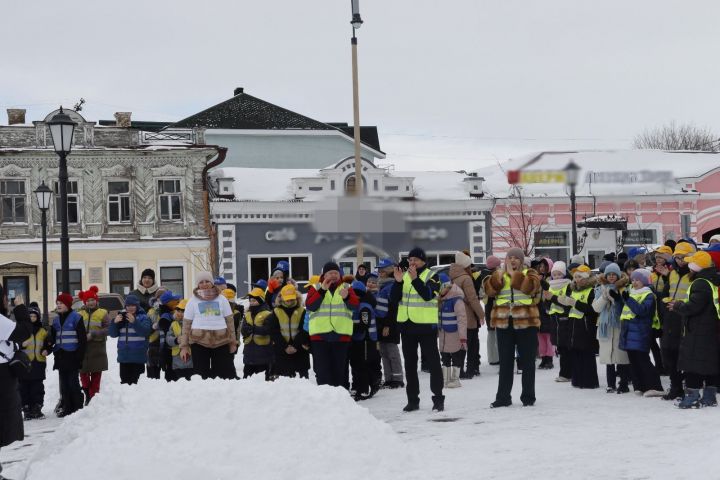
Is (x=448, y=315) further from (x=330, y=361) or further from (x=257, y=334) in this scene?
(x=257, y=334)

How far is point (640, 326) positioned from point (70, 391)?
763 centimetres

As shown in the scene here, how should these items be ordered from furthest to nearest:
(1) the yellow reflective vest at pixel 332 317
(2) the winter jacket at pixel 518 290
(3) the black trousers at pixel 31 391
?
(3) the black trousers at pixel 31 391 → (1) the yellow reflective vest at pixel 332 317 → (2) the winter jacket at pixel 518 290

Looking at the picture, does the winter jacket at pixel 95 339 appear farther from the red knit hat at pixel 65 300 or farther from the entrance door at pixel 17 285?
the entrance door at pixel 17 285

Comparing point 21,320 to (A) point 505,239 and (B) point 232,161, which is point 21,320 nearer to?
(A) point 505,239

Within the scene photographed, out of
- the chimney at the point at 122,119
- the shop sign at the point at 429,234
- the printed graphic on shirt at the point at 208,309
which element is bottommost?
the printed graphic on shirt at the point at 208,309

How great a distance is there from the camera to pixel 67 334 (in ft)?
48.1

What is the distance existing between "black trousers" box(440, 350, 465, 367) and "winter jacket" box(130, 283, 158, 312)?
14.2ft

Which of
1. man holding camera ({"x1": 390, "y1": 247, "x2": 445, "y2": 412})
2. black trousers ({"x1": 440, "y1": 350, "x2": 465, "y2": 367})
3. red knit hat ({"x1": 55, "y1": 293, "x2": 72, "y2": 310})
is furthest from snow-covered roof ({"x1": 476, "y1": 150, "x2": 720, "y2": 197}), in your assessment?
red knit hat ({"x1": 55, "y1": 293, "x2": 72, "y2": 310})

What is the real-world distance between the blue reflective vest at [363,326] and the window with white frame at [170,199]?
27.7 meters

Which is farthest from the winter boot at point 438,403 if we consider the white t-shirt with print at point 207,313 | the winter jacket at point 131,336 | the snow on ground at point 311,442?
the winter jacket at point 131,336

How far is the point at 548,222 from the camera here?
36938 millimetres

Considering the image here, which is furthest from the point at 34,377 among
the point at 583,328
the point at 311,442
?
the point at 583,328

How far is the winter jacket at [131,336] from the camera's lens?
14.9 m

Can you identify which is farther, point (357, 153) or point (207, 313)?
point (357, 153)
